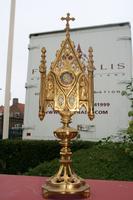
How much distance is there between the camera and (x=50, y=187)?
255 centimetres

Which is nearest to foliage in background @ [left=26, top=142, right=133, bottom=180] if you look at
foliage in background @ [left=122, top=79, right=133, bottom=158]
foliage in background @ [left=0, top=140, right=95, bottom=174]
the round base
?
foliage in background @ [left=122, top=79, right=133, bottom=158]

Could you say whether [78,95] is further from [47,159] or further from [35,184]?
[47,159]

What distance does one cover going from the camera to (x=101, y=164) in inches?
242

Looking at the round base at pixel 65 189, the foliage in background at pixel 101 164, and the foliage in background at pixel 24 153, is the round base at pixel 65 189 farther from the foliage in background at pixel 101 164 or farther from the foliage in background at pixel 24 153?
the foliage in background at pixel 24 153

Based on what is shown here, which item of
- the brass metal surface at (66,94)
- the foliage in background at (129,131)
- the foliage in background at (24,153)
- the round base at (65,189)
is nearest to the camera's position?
the round base at (65,189)

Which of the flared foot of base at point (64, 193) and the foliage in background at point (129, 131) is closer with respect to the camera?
the flared foot of base at point (64, 193)

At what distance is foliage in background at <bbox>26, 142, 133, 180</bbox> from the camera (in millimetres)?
5777

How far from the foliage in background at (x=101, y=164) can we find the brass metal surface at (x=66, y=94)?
10.1ft

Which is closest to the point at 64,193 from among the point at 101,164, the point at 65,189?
the point at 65,189

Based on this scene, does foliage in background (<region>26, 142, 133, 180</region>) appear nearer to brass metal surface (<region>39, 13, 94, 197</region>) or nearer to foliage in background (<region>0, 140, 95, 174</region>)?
foliage in background (<region>0, 140, 95, 174</region>)

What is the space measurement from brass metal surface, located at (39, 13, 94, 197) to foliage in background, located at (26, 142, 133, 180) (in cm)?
307

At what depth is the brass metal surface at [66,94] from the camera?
8.57ft

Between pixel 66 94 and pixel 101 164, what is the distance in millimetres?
3717

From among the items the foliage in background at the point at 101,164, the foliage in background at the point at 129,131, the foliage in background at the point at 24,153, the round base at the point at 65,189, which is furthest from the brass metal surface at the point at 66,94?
the foliage in background at the point at 24,153
